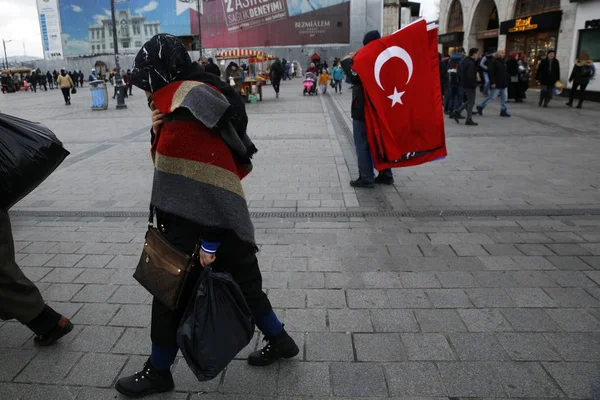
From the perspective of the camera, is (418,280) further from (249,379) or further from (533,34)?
(533,34)

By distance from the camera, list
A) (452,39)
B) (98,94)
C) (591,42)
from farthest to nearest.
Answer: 1. (452,39)
2. (98,94)
3. (591,42)

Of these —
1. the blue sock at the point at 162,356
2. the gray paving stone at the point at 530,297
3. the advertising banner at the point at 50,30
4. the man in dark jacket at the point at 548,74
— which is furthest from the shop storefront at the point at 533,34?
the advertising banner at the point at 50,30

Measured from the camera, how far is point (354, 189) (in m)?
6.24

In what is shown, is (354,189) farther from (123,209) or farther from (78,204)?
(78,204)

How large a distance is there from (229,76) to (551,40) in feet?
43.0

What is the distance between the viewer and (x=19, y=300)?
2.74m

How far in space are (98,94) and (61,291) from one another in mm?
15979

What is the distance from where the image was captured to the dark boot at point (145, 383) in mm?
2406

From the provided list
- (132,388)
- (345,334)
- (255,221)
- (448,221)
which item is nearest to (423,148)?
(448,221)

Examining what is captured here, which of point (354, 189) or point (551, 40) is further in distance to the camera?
point (551, 40)

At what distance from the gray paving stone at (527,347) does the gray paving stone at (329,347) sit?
92 centimetres

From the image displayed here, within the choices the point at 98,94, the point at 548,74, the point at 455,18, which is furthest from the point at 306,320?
the point at 455,18

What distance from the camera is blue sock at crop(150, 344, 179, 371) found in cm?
236

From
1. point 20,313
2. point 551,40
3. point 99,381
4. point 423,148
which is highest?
point 551,40
